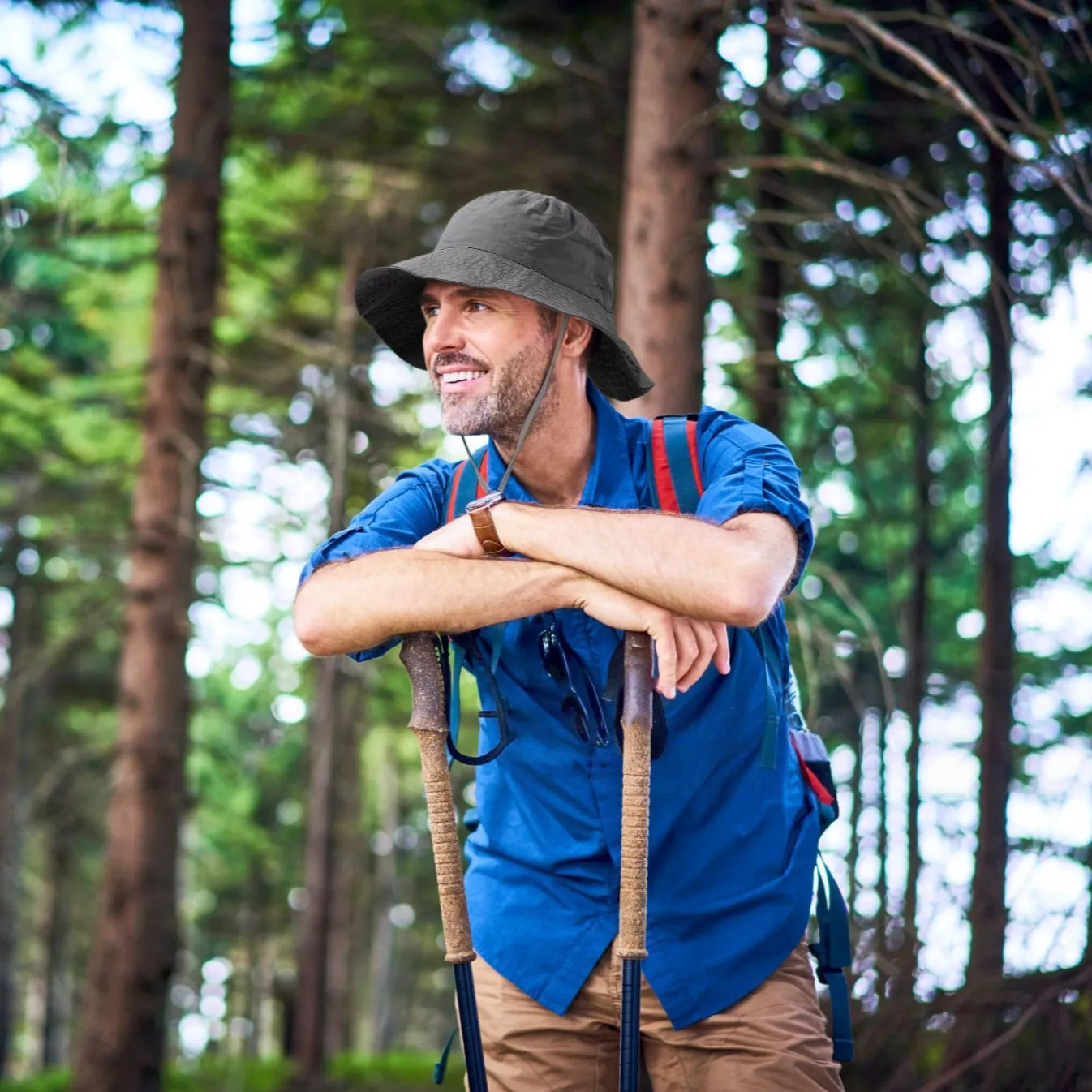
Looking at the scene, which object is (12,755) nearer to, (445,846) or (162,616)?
(162,616)

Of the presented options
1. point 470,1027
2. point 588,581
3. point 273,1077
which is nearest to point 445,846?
point 470,1027

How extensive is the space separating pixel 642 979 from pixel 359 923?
3059cm

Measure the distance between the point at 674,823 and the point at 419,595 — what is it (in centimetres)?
75

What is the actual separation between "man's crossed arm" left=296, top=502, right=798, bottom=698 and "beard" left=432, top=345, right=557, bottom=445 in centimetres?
25

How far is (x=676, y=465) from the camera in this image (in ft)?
10.1

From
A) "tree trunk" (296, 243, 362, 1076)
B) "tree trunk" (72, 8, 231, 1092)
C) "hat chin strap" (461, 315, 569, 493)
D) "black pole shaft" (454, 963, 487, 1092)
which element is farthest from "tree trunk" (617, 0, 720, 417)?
"tree trunk" (296, 243, 362, 1076)

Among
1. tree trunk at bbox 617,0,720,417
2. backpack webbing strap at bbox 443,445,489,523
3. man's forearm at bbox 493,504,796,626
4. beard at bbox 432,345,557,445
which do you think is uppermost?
tree trunk at bbox 617,0,720,417

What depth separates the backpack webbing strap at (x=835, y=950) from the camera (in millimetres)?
3088

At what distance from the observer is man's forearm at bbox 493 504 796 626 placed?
261 centimetres

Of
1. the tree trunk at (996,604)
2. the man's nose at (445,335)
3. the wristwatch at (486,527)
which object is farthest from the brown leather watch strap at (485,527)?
the tree trunk at (996,604)

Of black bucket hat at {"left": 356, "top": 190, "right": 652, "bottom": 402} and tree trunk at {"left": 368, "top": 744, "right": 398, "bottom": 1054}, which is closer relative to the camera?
black bucket hat at {"left": 356, "top": 190, "right": 652, "bottom": 402}

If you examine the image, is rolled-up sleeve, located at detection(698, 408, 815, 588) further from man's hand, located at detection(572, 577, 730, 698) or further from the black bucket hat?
the black bucket hat

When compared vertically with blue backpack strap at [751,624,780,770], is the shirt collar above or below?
above

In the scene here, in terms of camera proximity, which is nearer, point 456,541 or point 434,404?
point 456,541
